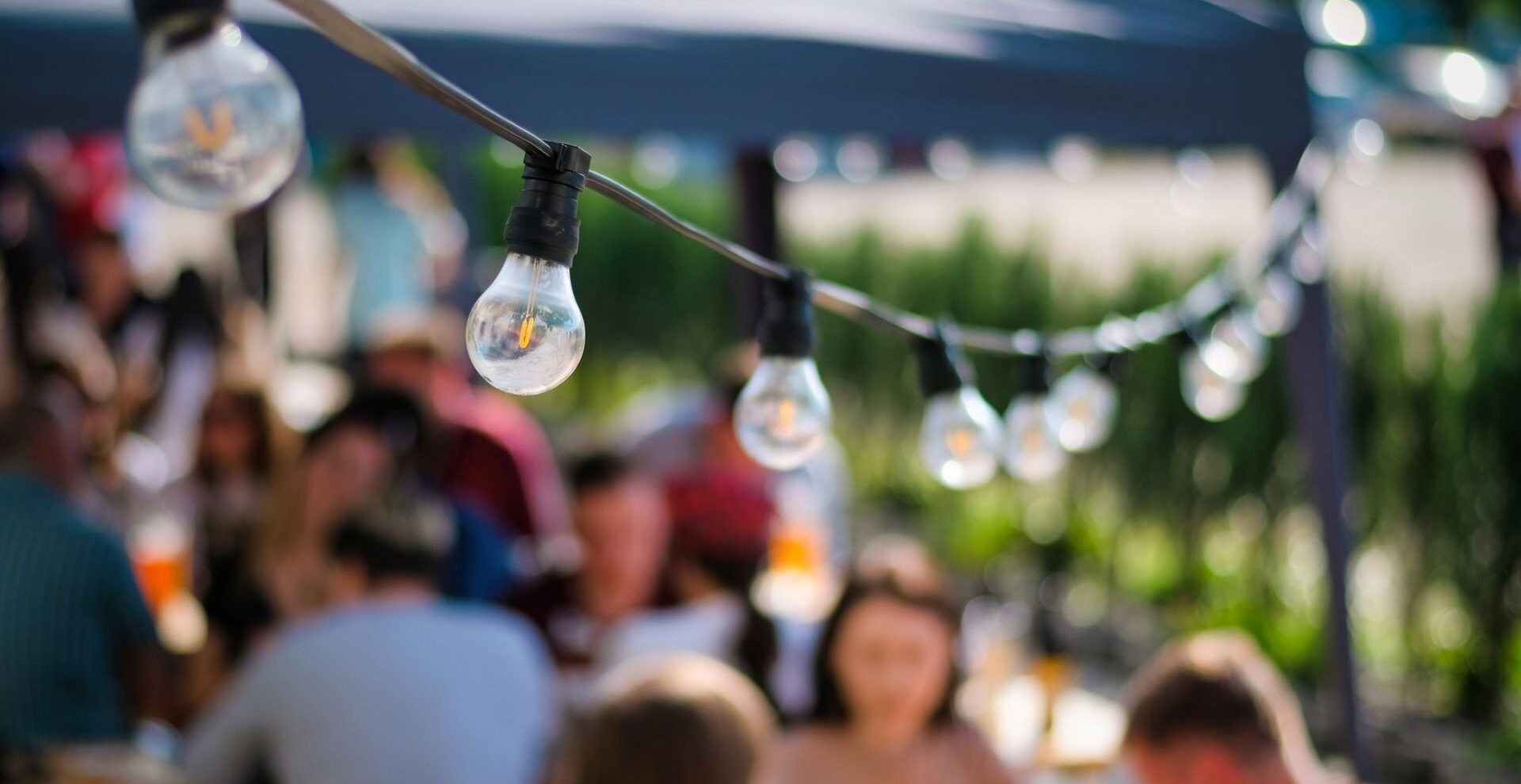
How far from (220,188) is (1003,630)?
10.9 feet

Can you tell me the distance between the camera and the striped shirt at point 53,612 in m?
2.68

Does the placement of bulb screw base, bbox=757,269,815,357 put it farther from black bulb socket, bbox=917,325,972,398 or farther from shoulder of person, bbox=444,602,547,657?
shoulder of person, bbox=444,602,547,657

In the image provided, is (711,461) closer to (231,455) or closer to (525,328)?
(231,455)

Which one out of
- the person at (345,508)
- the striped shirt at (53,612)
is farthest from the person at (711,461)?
the striped shirt at (53,612)

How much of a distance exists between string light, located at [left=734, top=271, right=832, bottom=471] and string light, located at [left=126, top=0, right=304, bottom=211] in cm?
59

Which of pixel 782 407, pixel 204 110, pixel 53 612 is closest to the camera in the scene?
pixel 204 110

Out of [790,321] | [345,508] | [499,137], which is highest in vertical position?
[499,137]

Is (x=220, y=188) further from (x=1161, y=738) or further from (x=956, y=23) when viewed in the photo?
(x=956, y=23)

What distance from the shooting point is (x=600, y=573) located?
3.07 meters

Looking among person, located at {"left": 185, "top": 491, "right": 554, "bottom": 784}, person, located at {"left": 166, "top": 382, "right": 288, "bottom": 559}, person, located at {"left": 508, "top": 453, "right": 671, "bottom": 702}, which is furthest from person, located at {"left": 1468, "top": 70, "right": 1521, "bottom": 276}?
person, located at {"left": 185, "top": 491, "right": 554, "bottom": 784}

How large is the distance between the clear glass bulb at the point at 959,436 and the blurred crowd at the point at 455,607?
596 millimetres

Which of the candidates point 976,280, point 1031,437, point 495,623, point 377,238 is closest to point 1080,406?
point 1031,437

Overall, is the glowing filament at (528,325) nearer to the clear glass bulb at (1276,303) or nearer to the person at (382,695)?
the person at (382,695)

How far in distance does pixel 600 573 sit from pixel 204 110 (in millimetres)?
2308
